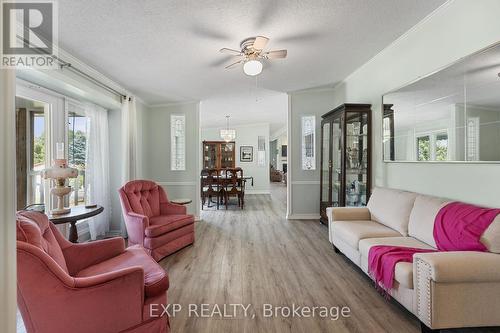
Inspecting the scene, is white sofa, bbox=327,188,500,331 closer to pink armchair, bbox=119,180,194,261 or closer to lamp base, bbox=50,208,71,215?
pink armchair, bbox=119,180,194,261

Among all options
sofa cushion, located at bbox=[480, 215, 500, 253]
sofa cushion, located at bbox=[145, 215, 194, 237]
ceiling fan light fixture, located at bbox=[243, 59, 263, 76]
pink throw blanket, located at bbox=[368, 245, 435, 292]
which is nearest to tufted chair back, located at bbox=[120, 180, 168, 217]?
sofa cushion, located at bbox=[145, 215, 194, 237]

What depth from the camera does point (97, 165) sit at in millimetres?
3734

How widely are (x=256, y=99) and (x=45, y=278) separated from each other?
4795mm

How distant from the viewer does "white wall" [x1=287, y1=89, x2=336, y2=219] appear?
4941mm

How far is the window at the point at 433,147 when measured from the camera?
233 cm

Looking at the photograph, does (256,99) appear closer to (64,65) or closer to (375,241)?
(64,65)

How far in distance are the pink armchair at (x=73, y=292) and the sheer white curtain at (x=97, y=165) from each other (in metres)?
2.17

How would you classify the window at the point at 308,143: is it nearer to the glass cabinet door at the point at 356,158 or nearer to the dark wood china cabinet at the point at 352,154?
the dark wood china cabinet at the point at 352,154

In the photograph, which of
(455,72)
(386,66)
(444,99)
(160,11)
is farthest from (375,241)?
(160,11)

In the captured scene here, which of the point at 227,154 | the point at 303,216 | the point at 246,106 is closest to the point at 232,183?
the point at 246,106

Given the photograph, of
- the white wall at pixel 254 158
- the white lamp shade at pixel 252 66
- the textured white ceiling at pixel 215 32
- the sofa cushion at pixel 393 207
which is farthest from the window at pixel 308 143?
the white wall at pixel 254 158

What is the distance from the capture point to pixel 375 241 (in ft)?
7.54

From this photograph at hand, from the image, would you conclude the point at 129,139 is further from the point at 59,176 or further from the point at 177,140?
the point at 59,176

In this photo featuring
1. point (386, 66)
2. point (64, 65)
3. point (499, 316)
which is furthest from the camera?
point (386, 66)
